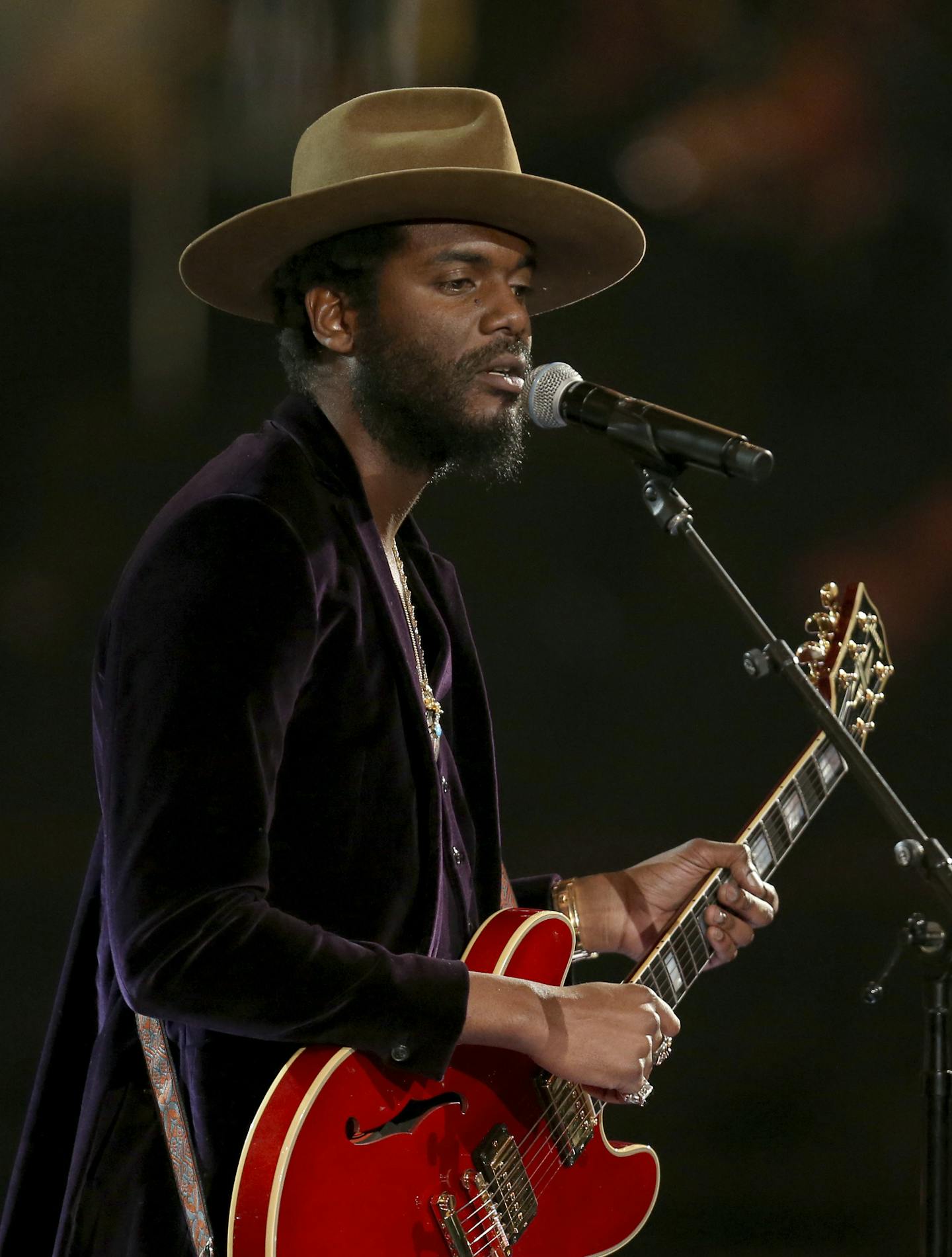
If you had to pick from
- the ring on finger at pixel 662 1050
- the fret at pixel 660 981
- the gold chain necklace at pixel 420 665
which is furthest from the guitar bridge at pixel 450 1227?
the gold chain necklace at pixel 420 665

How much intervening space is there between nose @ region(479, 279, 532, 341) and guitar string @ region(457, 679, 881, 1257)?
0.80 meters

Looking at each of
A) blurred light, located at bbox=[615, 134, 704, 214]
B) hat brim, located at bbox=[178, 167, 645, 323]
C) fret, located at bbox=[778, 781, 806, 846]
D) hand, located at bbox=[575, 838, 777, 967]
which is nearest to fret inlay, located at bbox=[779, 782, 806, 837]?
fret, located at bbox=[778, 781, 806, 846]

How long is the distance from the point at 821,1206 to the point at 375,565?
2.32 meters

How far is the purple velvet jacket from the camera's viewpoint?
1476 millimetres

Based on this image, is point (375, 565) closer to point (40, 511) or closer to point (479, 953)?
point (479, 953)

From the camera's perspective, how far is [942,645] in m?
3.51

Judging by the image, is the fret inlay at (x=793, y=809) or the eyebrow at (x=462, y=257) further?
the fret inlay at (x=793, y=809)

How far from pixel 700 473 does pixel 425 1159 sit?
2112 millimetres

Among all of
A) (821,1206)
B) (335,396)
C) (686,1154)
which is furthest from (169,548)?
(821,1206)

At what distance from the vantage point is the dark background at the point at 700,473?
2.95 m

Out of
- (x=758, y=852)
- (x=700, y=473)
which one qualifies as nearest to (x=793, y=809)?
(x=758, y=852)

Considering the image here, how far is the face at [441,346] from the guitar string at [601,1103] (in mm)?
757

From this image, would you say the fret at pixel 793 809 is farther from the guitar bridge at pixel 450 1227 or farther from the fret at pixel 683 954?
the guitar bridge at pixel 450 1227

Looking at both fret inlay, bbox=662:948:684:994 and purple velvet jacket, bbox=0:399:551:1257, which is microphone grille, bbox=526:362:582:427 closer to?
purple velvet jacket, bbox=0:399:551:1257
